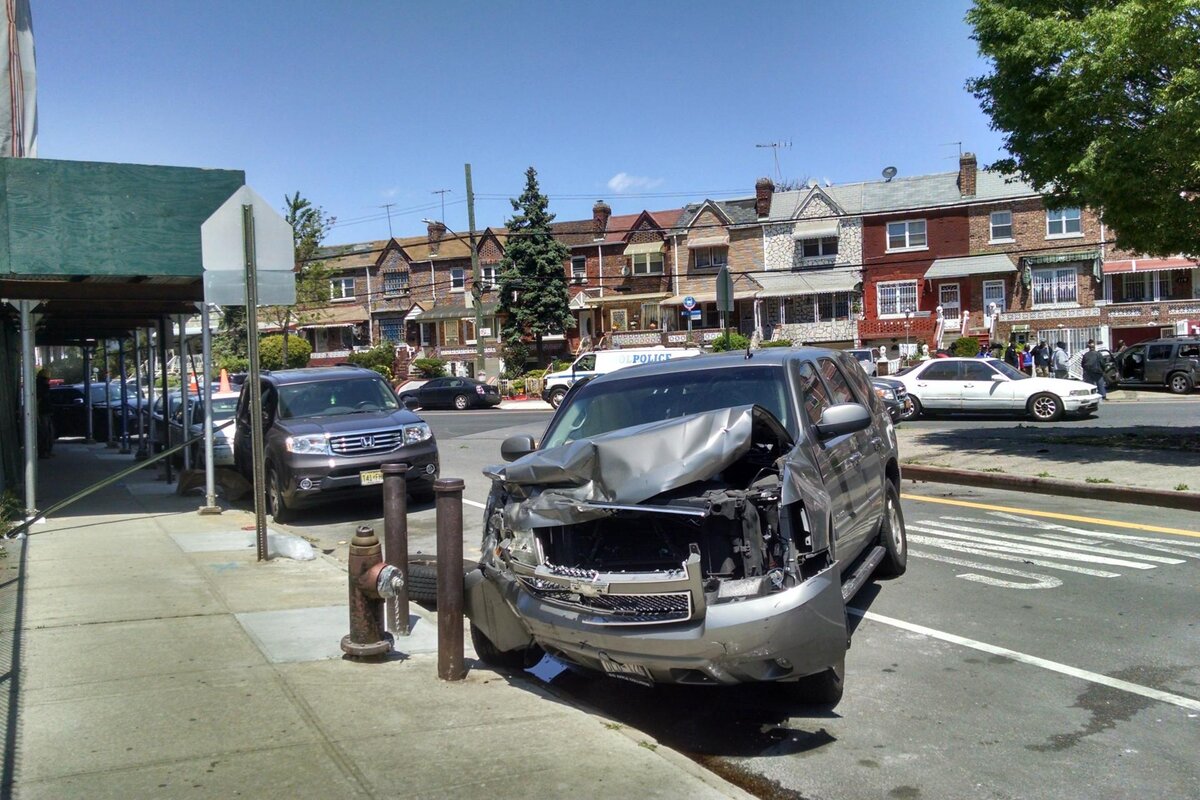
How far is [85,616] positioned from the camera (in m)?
7.23

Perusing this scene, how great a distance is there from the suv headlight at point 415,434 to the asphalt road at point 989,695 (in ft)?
20.9

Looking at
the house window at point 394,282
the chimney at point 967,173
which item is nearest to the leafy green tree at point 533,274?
the house window at point 394,282

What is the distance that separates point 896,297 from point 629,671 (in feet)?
165

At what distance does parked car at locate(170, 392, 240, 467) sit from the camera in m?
16.6

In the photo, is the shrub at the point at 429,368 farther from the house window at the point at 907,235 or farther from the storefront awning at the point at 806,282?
the house window at the point at 907,235

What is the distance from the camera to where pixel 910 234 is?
173 ft

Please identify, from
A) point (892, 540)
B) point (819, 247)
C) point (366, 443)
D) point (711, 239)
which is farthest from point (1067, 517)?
point (711, 239)

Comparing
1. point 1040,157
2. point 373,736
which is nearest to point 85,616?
point 373,736

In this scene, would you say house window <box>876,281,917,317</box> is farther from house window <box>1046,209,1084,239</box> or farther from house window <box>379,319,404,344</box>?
house window <box>379,319,404,344</box>

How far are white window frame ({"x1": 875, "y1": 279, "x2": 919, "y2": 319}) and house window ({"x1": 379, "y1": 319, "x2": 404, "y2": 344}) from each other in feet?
104

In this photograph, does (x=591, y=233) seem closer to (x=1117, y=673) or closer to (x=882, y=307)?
(x=882, y=307)

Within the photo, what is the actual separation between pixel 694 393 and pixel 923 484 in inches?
344

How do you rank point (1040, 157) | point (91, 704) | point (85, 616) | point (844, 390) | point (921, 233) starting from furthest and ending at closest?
point (921, 233), point (1040, 157), point (844, 390), point (85, 616), point (91, 704)

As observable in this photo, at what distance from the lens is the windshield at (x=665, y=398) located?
657 cm
